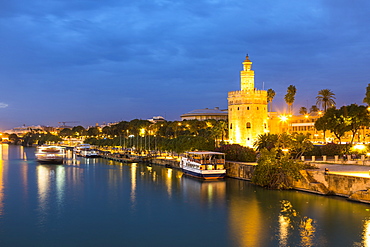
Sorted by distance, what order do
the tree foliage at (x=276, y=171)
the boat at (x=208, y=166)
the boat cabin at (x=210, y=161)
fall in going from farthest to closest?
the boat cabin at (x=210, y=161) < the boat at (x=208, y=166) < the tree foliage at (x=276, y=171)

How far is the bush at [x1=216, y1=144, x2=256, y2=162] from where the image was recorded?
47.7 m

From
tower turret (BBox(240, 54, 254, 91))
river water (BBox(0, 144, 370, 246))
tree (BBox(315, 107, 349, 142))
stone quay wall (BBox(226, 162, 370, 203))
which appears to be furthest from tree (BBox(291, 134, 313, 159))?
tower turret (BBox(240, 54, 254, 91))

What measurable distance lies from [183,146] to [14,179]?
24.6m

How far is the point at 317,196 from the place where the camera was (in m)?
31.5

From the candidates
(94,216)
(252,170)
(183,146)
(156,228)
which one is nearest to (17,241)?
(94,216)

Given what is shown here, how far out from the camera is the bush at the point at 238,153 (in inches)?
1878

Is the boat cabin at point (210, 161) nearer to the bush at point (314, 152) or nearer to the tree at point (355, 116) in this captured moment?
the bush at point (314, 152)

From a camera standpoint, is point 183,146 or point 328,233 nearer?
point 328,233

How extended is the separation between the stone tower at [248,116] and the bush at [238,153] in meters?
13.7

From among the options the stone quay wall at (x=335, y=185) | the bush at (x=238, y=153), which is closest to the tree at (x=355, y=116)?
the bush at (x=238, y=153)

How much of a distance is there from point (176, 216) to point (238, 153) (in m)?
22.5

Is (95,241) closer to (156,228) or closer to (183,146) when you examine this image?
(156,228)

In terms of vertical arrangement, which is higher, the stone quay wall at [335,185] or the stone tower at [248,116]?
the stone tower at [248,116]

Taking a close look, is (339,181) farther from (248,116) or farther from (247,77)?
(247,77)
